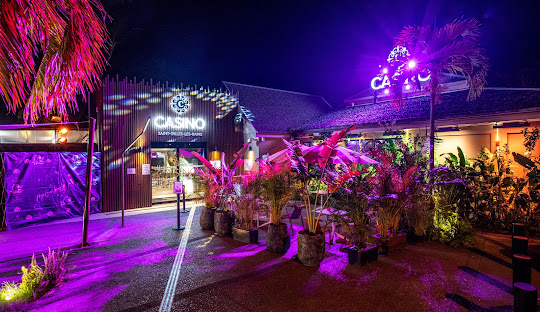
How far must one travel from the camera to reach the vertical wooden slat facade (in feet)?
39.6

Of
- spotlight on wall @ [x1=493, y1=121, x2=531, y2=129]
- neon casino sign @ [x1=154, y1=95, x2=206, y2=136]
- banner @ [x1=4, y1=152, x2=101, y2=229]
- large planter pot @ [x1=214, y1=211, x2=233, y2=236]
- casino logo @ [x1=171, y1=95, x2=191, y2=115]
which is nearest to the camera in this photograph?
large planter pot @ [x1=214, y1=211, x2=233, y2=236]

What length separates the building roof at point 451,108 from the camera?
34.7 ft

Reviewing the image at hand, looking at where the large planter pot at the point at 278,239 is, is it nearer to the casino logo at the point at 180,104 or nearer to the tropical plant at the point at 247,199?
the tropical plant at the point at 247,199

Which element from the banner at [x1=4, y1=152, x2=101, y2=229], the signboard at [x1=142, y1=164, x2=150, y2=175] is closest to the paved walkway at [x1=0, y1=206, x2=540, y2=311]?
the banner at [x1=4, y1=152, x2=101, y2=229]

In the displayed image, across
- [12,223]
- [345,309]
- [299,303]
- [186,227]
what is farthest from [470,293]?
[12,223]

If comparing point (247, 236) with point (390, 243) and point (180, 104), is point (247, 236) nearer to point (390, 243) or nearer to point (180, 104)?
point (390, 243)

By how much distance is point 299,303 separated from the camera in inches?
174

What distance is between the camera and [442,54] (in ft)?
29.5

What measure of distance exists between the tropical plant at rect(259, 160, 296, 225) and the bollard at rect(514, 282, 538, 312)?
4.18 meters

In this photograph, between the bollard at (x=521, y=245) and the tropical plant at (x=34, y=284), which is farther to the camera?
the bollard at (x=521, y=245)

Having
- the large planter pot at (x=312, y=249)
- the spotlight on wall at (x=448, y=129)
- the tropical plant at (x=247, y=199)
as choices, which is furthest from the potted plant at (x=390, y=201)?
the spotlight on wall at (x=448, y=129)

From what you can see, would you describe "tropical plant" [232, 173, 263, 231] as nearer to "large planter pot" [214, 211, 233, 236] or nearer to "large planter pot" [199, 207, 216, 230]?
"large planter pot" [214, 211, 233, 236]

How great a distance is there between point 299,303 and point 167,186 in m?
16.0

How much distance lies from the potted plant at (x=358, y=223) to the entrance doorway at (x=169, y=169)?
32.0 ft
